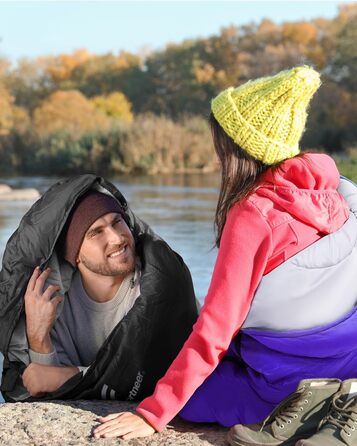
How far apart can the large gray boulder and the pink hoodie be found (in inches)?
4.5

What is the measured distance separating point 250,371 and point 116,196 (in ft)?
4.21

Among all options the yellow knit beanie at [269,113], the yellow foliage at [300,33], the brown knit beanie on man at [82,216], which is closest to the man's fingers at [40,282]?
the brown knit beanie on man at [82,216]

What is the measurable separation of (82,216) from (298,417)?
141cm

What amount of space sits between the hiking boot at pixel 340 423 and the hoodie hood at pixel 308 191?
1.67 feet

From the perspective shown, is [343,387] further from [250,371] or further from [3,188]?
[3,188]

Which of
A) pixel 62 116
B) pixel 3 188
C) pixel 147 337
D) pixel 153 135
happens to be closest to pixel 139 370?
pixel 147 337

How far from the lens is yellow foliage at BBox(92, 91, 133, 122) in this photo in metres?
51.7

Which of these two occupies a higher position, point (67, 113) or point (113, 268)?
point (113, 268)

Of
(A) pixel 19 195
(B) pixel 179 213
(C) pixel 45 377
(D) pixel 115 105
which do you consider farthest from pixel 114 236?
(D) pixel 115 105

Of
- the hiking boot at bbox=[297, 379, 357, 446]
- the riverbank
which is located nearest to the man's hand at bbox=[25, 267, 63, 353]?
the hiking boot at bbox=[297, 379, 357, 446]

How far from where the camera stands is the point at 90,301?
3.58 metres

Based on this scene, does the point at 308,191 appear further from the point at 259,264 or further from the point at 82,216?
the point at 82,216

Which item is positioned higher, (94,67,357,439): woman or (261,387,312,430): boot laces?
(94,67,357,439): woman

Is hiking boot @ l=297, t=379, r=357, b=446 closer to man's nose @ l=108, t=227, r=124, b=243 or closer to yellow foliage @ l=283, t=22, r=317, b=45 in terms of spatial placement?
man's nose @ l=108, t=227, r=124, b=243
